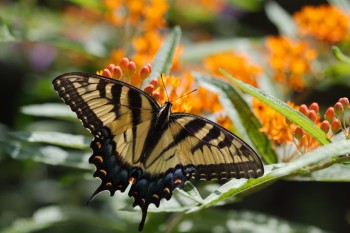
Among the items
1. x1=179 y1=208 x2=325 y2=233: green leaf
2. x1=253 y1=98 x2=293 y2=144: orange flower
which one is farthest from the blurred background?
x1=253 y1=98 x2=293 y2=144: orange flower

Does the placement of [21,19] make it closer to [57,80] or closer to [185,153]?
[57,80]

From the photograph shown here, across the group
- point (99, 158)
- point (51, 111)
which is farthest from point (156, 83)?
point (51, 111)

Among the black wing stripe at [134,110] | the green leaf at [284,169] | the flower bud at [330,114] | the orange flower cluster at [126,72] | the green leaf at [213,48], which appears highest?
the green leaf at [213,48]

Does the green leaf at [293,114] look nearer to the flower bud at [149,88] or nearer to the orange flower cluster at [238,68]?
the flower bud at [149,88]

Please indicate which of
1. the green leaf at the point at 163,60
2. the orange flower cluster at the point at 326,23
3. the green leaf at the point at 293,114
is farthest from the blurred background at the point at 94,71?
the green leaf at the point at 293,114

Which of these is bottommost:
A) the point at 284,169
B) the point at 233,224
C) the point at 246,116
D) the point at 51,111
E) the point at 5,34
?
the point at 233,224

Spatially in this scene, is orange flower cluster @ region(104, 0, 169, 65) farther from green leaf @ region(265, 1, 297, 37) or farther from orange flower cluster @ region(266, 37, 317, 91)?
green leaf @ region(265, 1, 297, 37)

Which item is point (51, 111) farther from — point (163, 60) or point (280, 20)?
point (280, 20)
